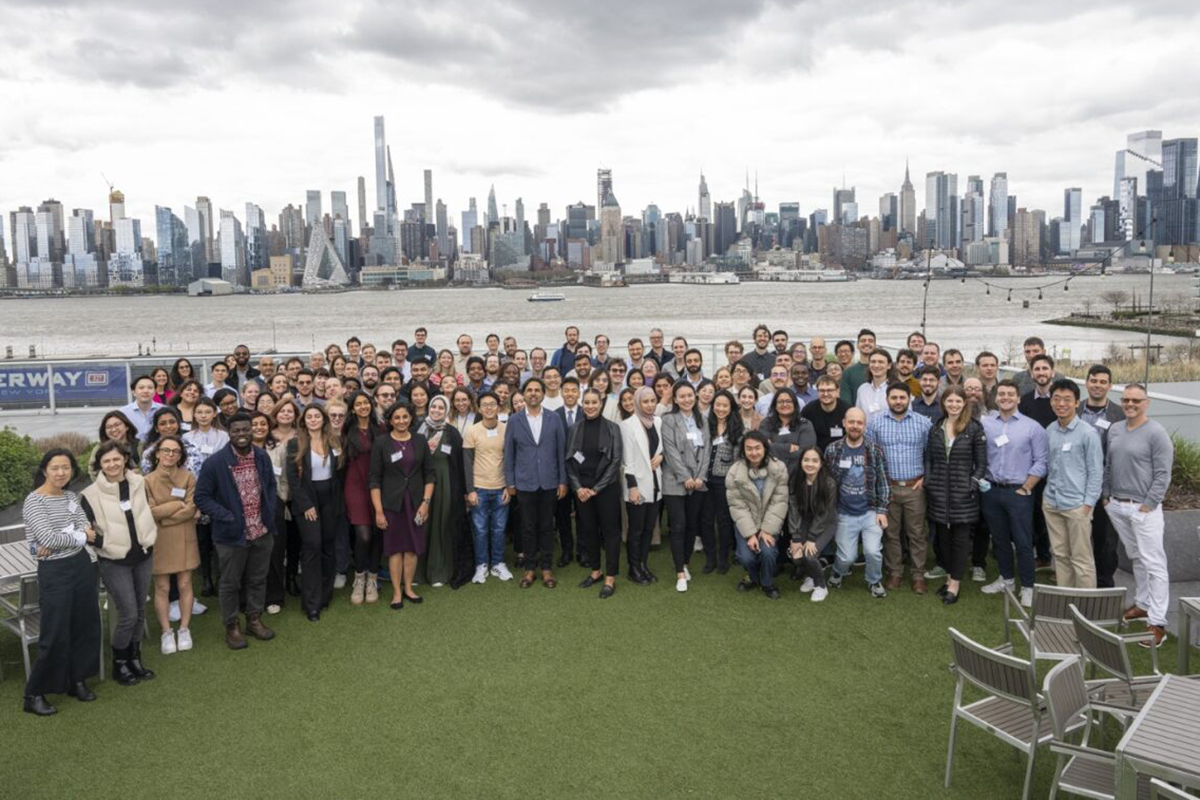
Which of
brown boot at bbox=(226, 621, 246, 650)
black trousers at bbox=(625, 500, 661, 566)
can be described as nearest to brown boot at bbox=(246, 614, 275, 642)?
brown boot at bbox=(226, 621, 246, 650)

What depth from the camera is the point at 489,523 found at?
6727 millimetres

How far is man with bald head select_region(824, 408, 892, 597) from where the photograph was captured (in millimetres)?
6059

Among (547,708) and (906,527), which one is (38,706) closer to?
(547,708)

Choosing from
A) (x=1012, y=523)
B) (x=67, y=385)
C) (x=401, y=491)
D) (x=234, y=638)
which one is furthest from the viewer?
(x=67, y=385)

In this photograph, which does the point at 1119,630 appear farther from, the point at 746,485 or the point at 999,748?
the point at 746,485

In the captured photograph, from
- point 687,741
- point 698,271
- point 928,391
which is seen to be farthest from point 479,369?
point 698,271

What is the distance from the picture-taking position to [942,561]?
6.34 meters

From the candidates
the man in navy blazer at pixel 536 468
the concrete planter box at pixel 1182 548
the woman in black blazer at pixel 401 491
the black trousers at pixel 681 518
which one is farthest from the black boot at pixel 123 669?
the concrete planter box at pixel 1182 548

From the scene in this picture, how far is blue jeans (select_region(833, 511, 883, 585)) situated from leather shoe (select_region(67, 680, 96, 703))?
4.84 metres

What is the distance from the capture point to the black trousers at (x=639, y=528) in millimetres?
6445

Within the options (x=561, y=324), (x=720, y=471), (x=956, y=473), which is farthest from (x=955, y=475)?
(x=561, y=324)

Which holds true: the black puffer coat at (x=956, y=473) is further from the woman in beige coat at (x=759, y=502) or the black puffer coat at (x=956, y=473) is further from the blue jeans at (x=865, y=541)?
the woman in beige coat at (x=759, y=502)

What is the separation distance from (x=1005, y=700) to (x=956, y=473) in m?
2.44

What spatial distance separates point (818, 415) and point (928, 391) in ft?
2.73
